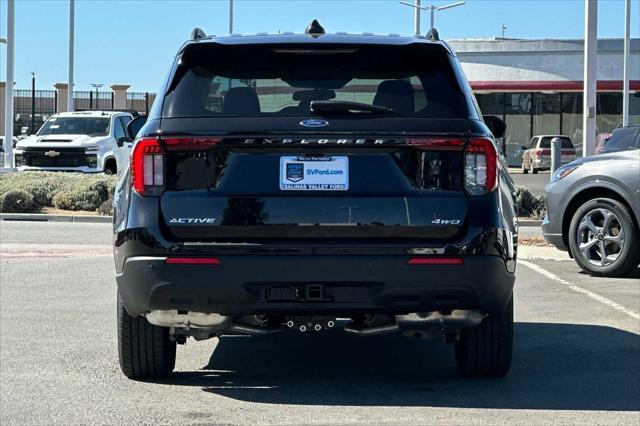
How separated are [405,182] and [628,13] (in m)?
37.7

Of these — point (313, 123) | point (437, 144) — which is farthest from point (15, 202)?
point (437, 144)

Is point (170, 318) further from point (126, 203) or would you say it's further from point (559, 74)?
point (559, 74)

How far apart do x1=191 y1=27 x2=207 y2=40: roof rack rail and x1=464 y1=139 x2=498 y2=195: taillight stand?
175 cm

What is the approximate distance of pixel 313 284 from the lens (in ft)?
18.0

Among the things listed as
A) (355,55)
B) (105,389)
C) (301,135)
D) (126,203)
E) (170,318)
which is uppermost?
(355,55)

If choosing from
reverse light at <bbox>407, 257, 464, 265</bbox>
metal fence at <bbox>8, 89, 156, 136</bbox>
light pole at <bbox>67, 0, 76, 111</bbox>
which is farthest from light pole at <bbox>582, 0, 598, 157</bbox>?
metal fence at <bbox>8, 89, 156, 136</bbox>

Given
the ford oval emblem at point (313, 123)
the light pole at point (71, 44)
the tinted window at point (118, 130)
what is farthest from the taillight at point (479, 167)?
the light pole at point (71, 44)

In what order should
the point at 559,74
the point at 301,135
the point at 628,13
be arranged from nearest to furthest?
the point at 301,135, the point at 628,13, the point at 559,74

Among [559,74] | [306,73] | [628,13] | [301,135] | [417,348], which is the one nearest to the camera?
[301,135]

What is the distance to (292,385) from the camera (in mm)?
6348

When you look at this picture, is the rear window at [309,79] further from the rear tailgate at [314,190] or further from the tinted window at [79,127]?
the tinted window at [79,127]

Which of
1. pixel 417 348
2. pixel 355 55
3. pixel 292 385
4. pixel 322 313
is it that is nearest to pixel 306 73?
pixel 355 55

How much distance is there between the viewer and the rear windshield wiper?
5695mm

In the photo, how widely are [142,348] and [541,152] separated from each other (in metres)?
40.0
